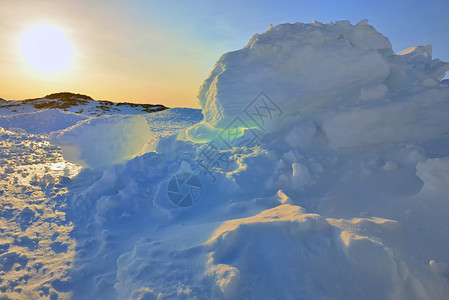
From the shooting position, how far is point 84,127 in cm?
622

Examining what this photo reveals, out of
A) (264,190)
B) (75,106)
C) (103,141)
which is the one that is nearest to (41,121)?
(103,141)

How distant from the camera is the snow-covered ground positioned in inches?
83.7

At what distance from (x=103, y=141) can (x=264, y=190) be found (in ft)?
14.6

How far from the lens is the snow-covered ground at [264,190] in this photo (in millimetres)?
2127

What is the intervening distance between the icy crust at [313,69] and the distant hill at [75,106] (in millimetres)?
20237

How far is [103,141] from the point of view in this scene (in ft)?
20.2

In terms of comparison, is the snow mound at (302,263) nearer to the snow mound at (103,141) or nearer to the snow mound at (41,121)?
the snow mound at (103,141)

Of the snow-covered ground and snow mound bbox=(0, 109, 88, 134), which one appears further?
snow mound bbox=(0, 109, 88, 134)

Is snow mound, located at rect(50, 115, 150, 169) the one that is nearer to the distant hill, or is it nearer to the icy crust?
the icy crust

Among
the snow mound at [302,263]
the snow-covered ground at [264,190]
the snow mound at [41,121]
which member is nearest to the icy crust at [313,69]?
the snow-covered ground at [264,190]

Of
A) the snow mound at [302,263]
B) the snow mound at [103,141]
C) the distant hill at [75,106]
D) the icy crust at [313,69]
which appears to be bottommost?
the snow mound at [302,263]

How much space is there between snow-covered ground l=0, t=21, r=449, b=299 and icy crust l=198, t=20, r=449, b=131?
0.03 meters

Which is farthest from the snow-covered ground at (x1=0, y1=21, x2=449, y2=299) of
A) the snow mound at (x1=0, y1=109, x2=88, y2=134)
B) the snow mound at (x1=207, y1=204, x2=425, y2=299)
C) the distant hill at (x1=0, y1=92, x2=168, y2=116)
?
the distant hill at (x1=0, y1=92, x2=168, y2=116)

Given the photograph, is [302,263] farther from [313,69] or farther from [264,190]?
[313,69]
